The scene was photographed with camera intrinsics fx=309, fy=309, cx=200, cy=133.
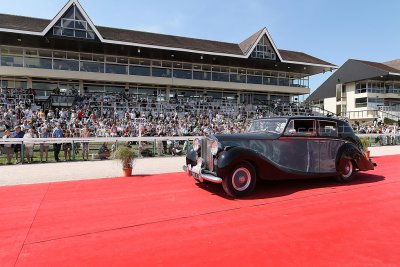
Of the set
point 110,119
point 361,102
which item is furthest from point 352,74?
point 110,119

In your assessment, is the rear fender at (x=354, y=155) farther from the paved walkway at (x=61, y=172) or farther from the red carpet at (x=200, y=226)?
the paved walkway at (x=61, y=172)

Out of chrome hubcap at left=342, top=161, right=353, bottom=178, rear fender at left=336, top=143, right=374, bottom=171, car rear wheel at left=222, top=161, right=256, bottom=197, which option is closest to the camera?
car rear wheel at left=222, top=161, right=256, bottom=197

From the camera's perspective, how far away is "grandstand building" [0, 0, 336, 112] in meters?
25.6

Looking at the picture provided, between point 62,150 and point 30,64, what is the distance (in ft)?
52.9

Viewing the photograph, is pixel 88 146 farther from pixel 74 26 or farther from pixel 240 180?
pixel 74 26

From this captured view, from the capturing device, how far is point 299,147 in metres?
7.30

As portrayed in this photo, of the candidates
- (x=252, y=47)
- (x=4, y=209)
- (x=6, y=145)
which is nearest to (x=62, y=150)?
(x=6, y=145)

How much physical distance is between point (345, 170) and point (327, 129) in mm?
1213

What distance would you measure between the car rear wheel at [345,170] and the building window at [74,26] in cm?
2428

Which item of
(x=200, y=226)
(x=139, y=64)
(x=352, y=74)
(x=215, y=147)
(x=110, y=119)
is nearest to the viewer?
(x=200, y=226)

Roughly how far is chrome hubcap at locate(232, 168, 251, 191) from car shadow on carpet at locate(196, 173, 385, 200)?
0.83ft

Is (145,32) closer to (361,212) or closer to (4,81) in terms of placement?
(4,81)

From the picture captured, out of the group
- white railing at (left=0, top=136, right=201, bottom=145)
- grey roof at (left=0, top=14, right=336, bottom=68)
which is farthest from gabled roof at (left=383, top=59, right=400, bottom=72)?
white railing at (left=0, top=136, right=201, bottom=145)

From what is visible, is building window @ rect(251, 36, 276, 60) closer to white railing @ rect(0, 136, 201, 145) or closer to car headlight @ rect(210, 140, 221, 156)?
white railing @ rect(0, 136, 201, 145)
